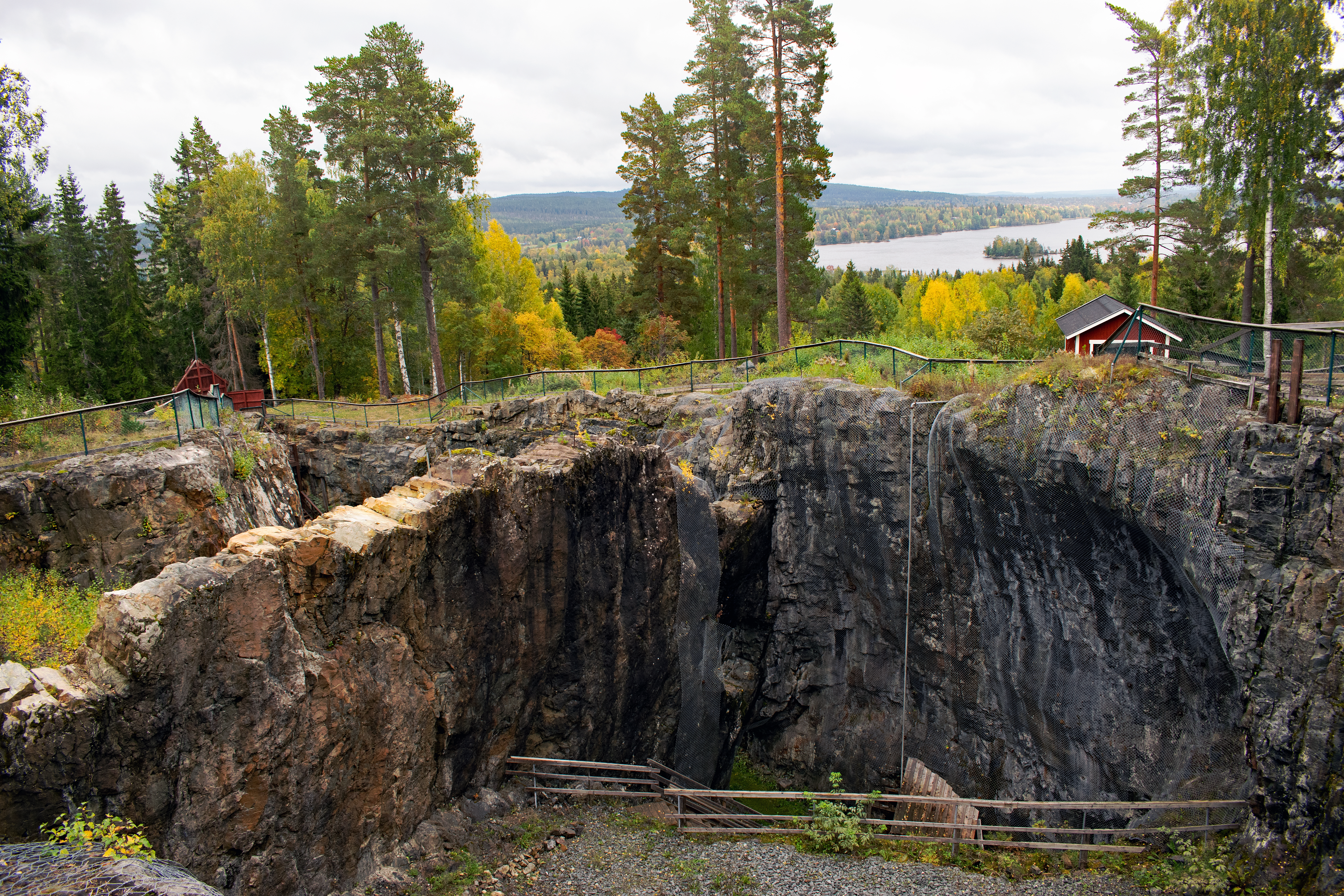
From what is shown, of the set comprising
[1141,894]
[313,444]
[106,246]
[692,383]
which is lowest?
[1141,894]

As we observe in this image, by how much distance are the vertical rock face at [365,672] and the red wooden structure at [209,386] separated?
1205 centimetres

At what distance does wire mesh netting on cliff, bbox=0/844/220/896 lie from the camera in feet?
18.3

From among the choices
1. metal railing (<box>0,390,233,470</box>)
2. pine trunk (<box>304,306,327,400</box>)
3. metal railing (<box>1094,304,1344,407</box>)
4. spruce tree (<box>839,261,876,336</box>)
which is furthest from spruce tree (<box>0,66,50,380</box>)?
spruce tree (<box>839,261,876,336</box>)

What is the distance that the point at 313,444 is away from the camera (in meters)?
25.8

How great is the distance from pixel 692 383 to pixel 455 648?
12295 mm

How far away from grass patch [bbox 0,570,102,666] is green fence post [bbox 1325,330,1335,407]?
16621 mm

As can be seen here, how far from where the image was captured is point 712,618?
17.4 m

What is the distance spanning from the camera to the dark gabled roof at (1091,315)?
846 inches

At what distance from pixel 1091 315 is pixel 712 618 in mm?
16172

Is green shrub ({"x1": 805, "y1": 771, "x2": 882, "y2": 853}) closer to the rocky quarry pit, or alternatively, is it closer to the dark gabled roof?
the rocky quarry pit

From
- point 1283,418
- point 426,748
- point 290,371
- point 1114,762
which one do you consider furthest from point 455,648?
point 290,371

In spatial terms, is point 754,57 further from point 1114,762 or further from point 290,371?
point 290,371

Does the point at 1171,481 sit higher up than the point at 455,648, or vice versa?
the point at 1171,481

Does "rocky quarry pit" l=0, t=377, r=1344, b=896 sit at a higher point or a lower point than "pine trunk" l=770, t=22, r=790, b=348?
lower
